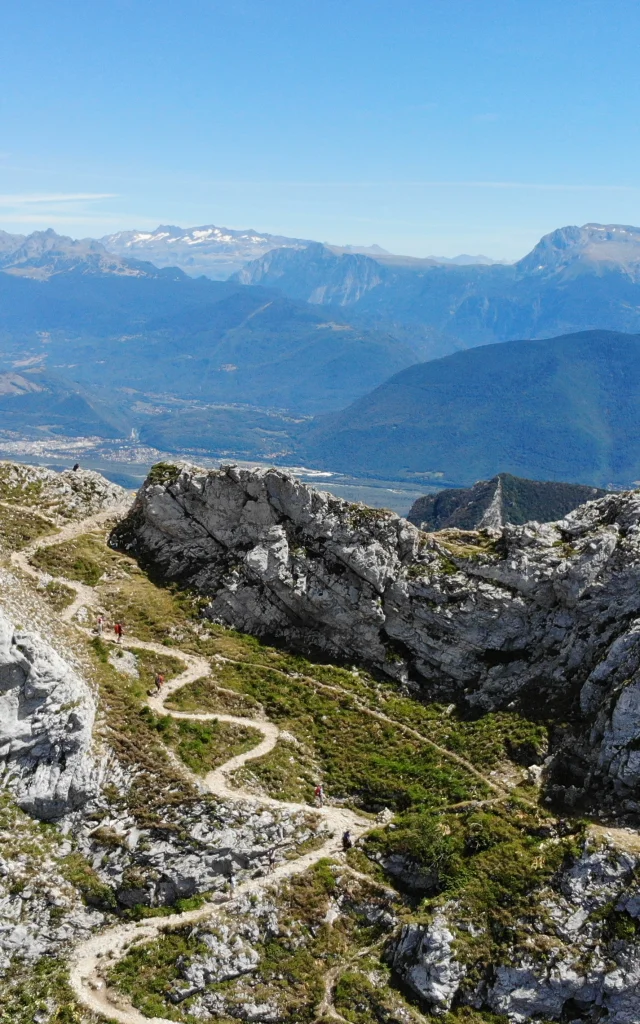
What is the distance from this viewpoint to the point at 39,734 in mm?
39250

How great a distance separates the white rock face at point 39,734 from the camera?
38.7 m

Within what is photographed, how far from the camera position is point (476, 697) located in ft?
160

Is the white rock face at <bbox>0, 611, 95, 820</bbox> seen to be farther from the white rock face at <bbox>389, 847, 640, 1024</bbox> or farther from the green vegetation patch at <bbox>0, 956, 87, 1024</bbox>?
the white rock face at <bbox>389, 847, 640, 1024</bbox>

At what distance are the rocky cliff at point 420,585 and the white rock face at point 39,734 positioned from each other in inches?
538

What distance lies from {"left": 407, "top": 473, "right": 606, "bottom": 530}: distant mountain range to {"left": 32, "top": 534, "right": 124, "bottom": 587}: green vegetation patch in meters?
95.4

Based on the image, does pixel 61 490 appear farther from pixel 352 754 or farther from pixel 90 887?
pixel 90 887

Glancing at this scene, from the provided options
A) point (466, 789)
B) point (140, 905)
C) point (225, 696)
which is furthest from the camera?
point (225, 696)

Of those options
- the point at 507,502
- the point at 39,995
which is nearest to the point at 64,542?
the point at 39,995

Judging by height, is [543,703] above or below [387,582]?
below

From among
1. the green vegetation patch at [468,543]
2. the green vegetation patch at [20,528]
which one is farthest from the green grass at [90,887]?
the green vegetation patch at [468,543]

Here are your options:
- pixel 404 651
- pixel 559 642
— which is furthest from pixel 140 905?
pixel 559 642

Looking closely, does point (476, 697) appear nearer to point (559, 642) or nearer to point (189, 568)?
point (559, 642)

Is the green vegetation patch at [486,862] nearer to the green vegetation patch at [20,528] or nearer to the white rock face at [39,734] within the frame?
the white rock face at [39,734]

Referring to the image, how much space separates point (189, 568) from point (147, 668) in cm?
925
